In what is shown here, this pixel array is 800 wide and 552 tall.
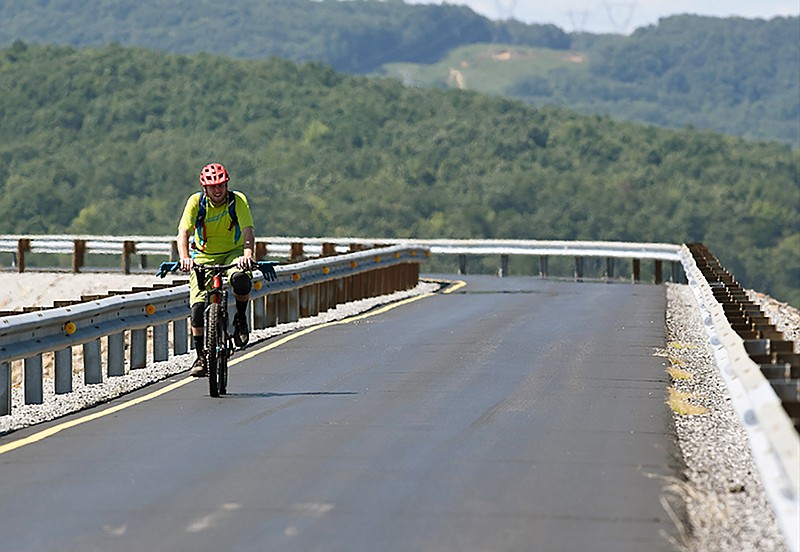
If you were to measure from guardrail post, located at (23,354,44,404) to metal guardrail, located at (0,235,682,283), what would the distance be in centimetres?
2323

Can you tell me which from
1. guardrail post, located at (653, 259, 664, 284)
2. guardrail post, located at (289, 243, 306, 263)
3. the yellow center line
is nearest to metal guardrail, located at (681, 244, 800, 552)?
the yellow center line

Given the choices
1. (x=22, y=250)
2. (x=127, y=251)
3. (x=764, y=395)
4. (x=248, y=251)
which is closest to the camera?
(x=764, y=395)

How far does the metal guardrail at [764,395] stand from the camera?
731 cm

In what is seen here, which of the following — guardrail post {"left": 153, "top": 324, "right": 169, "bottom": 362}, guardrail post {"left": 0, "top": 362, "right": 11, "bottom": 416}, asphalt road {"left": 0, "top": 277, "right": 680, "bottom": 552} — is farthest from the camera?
guardrail post {"left": 153, "top": 324, "right": 169, "bottom": 362}

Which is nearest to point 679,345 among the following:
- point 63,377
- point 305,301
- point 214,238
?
point 305,301

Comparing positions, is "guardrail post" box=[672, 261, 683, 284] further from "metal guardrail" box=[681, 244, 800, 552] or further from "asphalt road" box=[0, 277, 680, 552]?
"metal guardrail" box=[681, 244, 800, 552]

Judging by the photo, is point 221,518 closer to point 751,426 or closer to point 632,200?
point 751,426

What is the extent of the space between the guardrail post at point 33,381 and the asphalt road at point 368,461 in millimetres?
600

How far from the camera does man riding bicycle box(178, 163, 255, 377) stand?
46.2ft

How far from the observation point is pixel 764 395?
28.9 feet

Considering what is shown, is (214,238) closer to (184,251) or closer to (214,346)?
(184,251)

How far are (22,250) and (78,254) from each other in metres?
1.79

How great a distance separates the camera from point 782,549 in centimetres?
843

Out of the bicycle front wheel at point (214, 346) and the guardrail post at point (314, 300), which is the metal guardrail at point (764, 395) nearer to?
the bicycle front wheel at point (214, 346)
